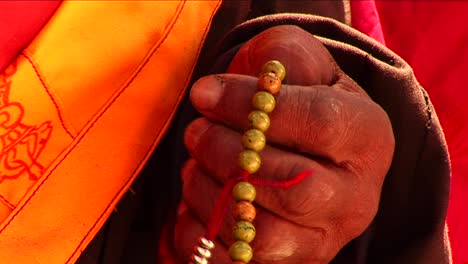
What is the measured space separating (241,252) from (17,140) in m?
0.21

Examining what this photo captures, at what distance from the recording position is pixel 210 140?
0.43m

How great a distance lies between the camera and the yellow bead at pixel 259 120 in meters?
0.38

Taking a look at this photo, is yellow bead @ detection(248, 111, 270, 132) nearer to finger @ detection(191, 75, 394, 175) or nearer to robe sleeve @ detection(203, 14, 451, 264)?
finger @ detection(191, 75, 394, 175)

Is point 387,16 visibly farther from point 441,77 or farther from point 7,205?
point 7,205

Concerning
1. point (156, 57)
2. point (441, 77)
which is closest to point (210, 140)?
point (156, 57)

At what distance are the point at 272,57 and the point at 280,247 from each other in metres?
0.13

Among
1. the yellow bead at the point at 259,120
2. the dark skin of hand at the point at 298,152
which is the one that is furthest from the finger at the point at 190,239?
the yellow bead at the point at 259,120

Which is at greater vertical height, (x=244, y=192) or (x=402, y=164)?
(x=402, y=164)

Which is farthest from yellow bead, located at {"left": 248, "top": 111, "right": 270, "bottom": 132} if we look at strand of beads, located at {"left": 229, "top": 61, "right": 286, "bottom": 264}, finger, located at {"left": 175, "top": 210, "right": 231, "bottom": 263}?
finger, located at {"left": 175, "top": 210, "right": 231, "bottom": 263}

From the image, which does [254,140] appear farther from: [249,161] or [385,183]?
[385,183]

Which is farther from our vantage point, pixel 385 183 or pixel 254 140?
pixel 385 183

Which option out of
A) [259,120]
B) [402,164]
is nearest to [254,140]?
[259,120]

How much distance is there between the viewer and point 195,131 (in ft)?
1.44

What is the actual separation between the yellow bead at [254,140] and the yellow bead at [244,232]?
0.05 metres
